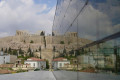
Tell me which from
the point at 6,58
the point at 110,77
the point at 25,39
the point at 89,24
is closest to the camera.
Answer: the point at 110,77

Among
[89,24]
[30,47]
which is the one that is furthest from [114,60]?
[30,47]

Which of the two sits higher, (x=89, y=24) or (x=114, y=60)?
(x=89, y=24)

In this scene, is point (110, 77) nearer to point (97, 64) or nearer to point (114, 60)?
point (114, 60)

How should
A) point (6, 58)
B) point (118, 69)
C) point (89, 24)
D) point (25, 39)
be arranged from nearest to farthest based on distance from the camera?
point (118, 69), point (89, 24), point (6, 58), point (25, 39)

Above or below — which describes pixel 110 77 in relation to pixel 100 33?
below

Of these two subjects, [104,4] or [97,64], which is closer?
[104,4]

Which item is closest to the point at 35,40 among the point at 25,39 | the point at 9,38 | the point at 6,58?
the point at 25,39

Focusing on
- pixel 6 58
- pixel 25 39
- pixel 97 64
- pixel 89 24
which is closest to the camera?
pixel 97 64

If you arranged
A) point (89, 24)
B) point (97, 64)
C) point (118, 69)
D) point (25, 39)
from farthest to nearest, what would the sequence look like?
1. point (25, 39)
2. point (89, 24)
3. point (97, 64)
4. point (118, 69)

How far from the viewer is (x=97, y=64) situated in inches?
63.9

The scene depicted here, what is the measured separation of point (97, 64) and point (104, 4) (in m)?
0.52

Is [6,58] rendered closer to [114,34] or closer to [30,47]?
[30,47]

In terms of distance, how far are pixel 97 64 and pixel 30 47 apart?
261 ft

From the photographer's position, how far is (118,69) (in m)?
1.14
